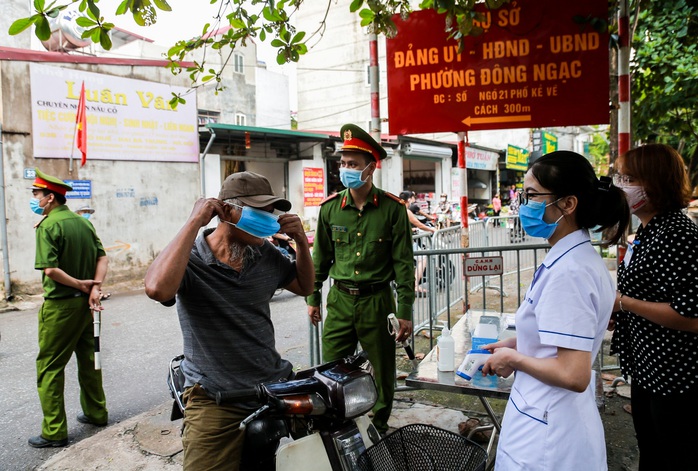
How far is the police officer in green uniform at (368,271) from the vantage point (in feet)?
11.7

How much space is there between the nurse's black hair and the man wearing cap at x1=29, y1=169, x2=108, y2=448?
3.71m

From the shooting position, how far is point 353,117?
28.0m

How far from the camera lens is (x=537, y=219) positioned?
1902mm

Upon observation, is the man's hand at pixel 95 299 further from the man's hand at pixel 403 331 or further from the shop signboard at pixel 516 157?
the shop signboard at pixel 516 157

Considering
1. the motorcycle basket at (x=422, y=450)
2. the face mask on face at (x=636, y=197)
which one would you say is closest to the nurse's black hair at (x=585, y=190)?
the face mask on face at (x=636, y=197)

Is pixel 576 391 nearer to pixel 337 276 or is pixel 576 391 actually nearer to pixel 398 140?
pixel 337 276

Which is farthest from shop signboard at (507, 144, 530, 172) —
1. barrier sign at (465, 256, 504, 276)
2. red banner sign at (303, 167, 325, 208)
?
barrier sign at (465, 256, 504, 276)

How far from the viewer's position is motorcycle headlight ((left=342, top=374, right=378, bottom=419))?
1.92 metres

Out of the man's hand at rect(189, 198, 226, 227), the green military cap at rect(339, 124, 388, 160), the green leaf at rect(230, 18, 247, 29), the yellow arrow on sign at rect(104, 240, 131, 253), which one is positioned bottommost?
the yellow arrow on sign at rect(104, 240, 131, 253)

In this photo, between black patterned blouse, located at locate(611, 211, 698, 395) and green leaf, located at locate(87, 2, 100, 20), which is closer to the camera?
black patterned blouse, located at locate(611, 211, 698, 395)

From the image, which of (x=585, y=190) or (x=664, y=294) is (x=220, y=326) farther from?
(x=664, y=294)

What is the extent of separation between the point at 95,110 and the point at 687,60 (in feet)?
36.1

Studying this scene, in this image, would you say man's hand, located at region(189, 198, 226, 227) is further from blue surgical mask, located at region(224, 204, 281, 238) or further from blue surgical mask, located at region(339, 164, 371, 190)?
blue surgical mask, located at region(339, 164, 371, 190)

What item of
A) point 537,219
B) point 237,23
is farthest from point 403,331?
point 237,23
